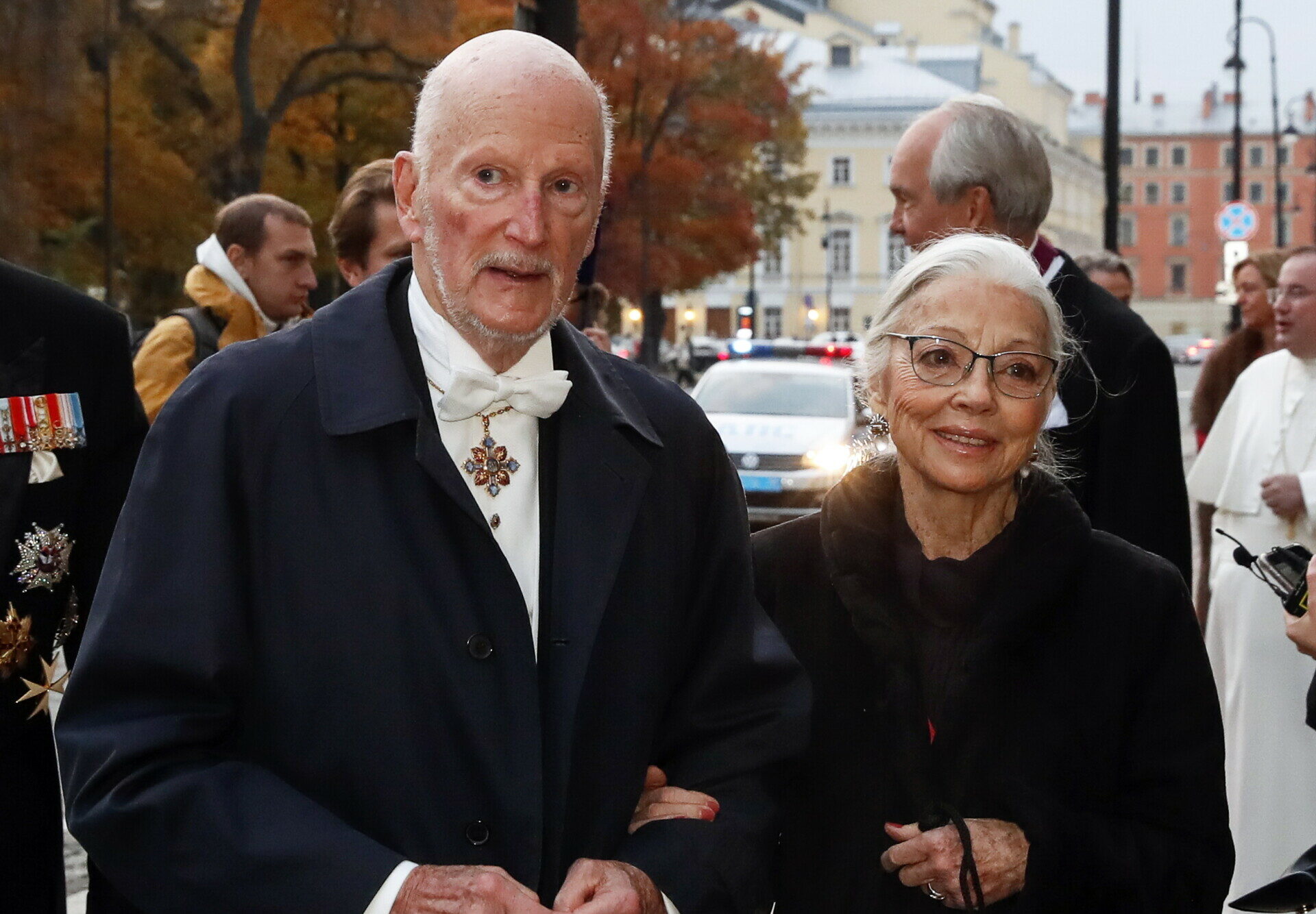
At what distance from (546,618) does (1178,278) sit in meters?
120

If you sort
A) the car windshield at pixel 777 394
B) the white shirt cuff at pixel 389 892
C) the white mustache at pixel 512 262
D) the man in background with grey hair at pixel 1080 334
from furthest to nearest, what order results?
the car windshield at pixel 777 394, the man in background with grey hair at pixel 1080 334, the white mustache at pixel 512 262, the white shirt cuff at pixel 389 892

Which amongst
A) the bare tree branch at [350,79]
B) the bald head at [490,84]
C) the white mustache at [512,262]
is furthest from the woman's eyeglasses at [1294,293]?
the bare tree branch at [350,79]

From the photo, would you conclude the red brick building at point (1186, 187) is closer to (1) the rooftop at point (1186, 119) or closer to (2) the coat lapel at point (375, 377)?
(1) the rooftop at point (1186, 119)

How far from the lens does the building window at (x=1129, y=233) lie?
11725 centimetres

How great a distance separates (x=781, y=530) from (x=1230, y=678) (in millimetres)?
3082

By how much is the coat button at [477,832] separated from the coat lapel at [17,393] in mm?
1111

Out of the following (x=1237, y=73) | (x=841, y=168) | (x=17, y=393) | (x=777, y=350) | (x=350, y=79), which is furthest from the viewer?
(x=841, y=168)

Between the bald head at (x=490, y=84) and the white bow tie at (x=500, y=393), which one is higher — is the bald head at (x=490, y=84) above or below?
above

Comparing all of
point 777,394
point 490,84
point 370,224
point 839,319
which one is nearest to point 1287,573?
point 490,84

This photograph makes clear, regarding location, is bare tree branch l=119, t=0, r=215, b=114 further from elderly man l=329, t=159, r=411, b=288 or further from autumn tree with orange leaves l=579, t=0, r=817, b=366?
elderly man l=329, t=159, r=411, b=288

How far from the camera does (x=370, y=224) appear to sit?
515 cm

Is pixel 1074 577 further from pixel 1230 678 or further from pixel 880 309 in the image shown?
pixel 1230 678

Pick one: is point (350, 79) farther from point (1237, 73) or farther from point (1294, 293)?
point (1294, 293)

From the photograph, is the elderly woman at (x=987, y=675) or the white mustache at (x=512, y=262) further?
the elderly woman at (x=987, y=675)
